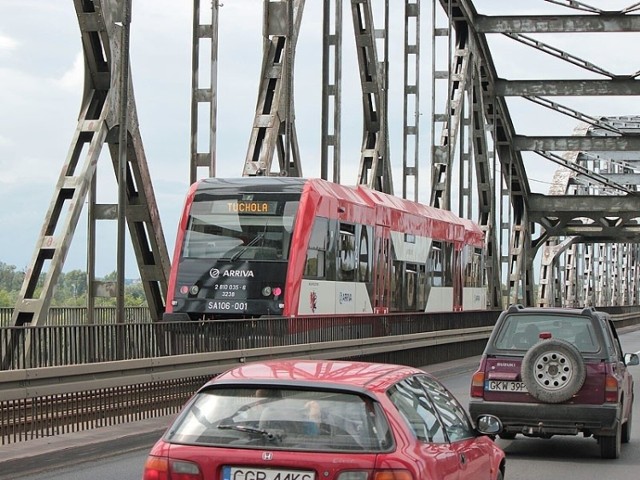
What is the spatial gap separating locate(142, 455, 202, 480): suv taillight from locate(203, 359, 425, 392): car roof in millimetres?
429

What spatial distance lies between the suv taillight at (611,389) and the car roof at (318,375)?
6.51 meters

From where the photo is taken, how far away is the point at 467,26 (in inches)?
2165

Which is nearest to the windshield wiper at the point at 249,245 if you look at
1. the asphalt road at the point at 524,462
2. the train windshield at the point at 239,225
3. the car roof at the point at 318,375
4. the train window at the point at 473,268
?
the train windshield at the point at 239,225

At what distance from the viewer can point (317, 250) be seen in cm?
2530

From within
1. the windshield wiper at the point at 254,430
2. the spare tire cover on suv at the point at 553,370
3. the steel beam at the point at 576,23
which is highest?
the steel beam at the point at 576,23

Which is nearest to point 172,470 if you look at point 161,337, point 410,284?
point 161,337

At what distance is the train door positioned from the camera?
2941cm

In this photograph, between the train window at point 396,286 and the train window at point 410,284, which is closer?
the train window at point 396,286

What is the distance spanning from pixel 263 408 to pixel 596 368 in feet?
24.9

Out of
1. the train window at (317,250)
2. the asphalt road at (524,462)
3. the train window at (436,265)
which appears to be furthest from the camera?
the train window at (436,265)

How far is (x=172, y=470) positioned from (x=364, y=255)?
21.6 m

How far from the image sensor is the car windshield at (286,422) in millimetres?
6801

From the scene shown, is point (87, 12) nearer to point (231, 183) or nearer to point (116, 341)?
point (231, 183)

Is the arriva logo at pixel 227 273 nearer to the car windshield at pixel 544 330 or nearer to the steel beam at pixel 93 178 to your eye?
the steel beam at pixel 93 178
